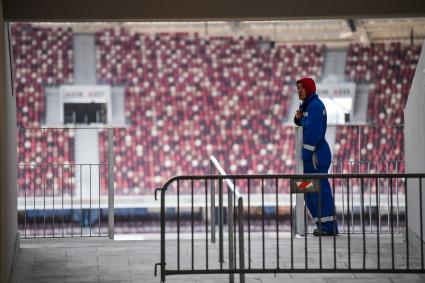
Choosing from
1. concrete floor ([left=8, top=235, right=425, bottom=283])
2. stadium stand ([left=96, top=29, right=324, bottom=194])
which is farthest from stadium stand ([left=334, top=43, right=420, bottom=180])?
concrete floor ([left=8, top=235, right=425, bottom=283])

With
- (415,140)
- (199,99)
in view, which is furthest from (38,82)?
(415,140)

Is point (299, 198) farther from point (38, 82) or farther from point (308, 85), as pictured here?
point (38, 82)

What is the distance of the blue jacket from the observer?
661 centimetres

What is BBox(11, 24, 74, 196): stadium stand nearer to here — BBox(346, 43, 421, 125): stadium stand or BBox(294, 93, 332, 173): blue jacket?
BBox(346, 43, 421, 125): stadium stand

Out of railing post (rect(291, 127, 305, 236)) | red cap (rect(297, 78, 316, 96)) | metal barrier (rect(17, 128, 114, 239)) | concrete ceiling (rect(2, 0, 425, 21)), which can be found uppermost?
concrete ceiling (rect(2, 0, 425, 21))

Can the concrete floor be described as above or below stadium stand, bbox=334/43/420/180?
below

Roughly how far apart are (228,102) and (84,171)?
2.94 m

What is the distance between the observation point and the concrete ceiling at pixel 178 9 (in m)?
5.48

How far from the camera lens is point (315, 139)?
260 inches

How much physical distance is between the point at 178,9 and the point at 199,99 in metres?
10.4

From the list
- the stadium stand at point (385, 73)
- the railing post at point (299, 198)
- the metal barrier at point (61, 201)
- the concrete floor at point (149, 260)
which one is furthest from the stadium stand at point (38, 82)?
the railing post at point (299, 198)

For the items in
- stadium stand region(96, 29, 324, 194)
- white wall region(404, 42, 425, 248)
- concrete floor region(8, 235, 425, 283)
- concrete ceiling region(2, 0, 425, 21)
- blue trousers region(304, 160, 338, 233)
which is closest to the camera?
concrete floor region(8, 235, 425, 283)

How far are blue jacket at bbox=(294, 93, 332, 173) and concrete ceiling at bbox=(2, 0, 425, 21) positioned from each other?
4.13ft

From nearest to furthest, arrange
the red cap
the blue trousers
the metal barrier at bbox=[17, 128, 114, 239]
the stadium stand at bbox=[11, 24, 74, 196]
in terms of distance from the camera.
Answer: the blue trousers < the red cap < the metal barrier at bbox=[17, 128, 114, 239] < the stadium stand at bbox=[11, 24, 74, 196]
